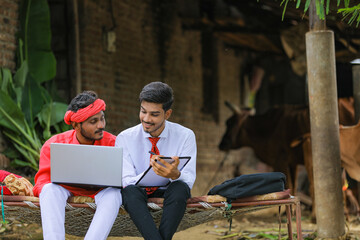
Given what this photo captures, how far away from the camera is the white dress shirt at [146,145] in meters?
4.04

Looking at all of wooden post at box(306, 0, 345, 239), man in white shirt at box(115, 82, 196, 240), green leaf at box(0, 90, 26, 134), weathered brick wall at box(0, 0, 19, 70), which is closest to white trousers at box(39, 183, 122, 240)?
man in white shirt at box(115, 82, 196, 240)

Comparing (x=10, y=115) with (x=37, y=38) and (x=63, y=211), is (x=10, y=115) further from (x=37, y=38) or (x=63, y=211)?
(x=63, y=211)

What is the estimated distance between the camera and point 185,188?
12.6ft

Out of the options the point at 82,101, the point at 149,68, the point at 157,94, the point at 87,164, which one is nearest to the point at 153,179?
the point at 87,164

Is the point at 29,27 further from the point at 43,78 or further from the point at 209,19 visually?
the point at 209,19

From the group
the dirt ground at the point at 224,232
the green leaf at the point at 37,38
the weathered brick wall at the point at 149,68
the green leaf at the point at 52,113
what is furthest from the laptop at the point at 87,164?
the weathered brick wall at the point at 149,68

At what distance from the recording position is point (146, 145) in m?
4.09

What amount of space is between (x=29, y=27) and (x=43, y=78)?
22.8 inches

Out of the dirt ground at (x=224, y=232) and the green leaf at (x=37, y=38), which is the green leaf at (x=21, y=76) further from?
the dirt ground at (x=224, y=232)

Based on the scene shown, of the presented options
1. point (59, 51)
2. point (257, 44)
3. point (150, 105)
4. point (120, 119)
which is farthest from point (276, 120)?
point (150, 105)

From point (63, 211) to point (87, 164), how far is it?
1.12 feet

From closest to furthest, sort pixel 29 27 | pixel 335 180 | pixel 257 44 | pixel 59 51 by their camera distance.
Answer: pixel 335 180, pixel 29 27, pixel 59 51, pixel 257 44

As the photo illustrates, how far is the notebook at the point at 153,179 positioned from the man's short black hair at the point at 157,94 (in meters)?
0.44

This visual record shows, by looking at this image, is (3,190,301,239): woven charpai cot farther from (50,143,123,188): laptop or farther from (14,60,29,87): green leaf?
(14,60,29,87): green leaf
